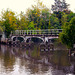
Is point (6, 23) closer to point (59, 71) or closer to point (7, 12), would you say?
point (7, 12)

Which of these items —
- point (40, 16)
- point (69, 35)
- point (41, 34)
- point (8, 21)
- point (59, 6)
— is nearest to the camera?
point (69, 35)

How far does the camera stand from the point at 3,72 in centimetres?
2361

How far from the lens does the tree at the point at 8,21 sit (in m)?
71.2

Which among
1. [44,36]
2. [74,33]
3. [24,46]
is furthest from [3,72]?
[24,46]

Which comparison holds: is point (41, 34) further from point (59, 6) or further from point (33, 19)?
point (59, 6)

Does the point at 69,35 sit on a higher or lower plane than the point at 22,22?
lower

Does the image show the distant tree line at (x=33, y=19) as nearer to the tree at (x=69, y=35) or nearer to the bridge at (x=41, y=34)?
the bridge at (x=41, y=34)

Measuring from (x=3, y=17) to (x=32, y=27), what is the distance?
1171 centimetres

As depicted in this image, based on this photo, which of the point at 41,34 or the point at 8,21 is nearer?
the point at 41,34

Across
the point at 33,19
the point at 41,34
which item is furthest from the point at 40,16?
the point at 41,34

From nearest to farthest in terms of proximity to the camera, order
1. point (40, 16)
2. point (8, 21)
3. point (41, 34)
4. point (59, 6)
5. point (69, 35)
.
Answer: point (69, 35)
point (41, 34)
point (8, 21)
point (40, 16)
point (59, 6)

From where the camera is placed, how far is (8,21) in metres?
72.4

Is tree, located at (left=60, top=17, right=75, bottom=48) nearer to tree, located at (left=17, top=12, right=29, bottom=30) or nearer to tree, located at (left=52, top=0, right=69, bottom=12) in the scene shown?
tree, located at (left=17, top=12, right=29, bottom=30)

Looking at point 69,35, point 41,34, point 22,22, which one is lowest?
point 69,35
